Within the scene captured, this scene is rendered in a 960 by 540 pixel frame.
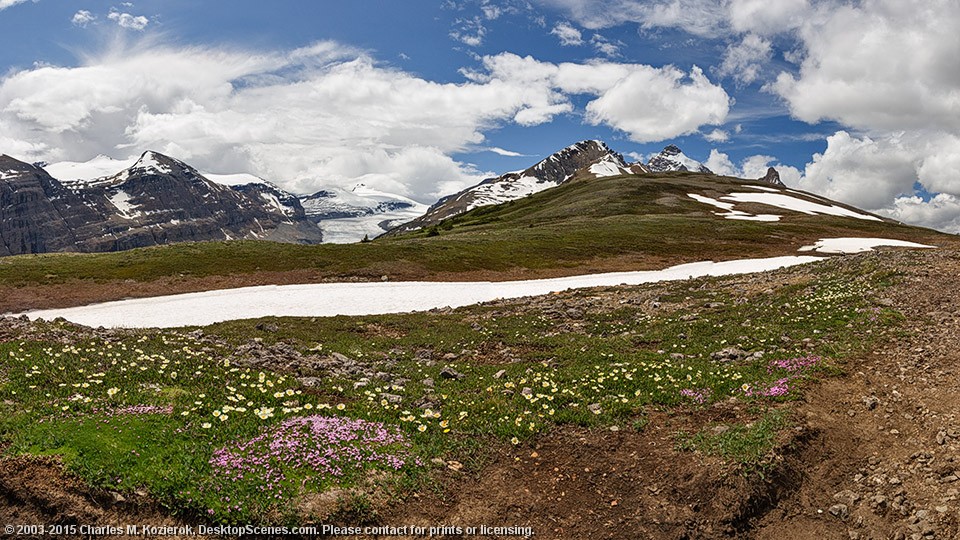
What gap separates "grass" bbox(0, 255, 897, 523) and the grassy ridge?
44.5 m

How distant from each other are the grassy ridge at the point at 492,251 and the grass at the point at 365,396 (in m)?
44.5

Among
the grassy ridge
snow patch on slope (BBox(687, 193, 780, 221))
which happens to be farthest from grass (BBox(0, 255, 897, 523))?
snow patch on slope (BBox(687, 193, 780, 221))

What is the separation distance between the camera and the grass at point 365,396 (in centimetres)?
1114

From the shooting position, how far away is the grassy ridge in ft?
222

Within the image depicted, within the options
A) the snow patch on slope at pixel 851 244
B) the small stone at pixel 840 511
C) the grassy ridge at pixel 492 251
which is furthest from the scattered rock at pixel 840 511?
the snow patch on slope at pixel 851 244

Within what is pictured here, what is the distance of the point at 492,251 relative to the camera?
90062mm

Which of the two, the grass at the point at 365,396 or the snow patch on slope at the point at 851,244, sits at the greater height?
the snow patch on slope at the point at 851,244

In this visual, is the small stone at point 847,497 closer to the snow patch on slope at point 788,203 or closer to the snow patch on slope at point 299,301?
the snow patch on slope at point 299,301

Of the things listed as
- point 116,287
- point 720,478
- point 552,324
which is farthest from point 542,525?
point 116,287

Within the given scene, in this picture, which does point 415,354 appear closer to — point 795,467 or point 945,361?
point 795,467

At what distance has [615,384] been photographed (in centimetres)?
1905

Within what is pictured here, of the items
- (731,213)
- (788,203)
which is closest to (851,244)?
(731,213)

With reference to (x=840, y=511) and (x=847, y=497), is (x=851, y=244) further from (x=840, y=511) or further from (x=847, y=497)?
(x=840, y=511)

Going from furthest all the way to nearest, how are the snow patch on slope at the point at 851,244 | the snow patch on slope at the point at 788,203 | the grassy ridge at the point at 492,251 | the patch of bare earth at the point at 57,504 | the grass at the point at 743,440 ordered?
1. the snow patch on slope at the point at 788,203
2. the snow patch on slope at the point at 851,244
3. the grassy ridge at the point at 492,251
4. the grass at the point at 743,440
5. the patch of bare earth at the point at 57,504
